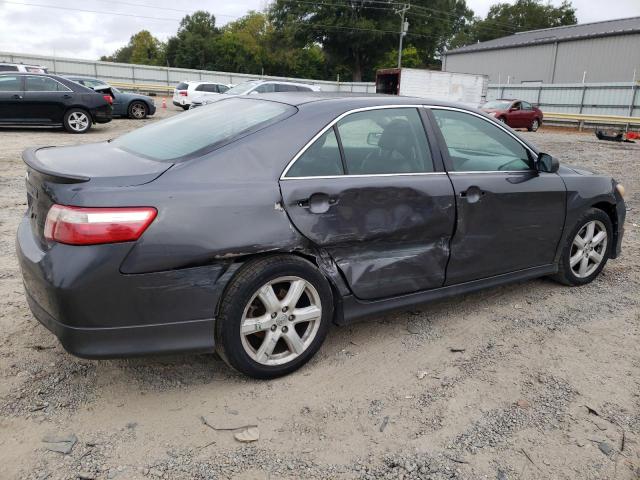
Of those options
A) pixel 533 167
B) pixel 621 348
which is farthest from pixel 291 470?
pixel 533 167

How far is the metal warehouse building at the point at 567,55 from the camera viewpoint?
34.1 metres

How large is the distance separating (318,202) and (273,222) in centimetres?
30

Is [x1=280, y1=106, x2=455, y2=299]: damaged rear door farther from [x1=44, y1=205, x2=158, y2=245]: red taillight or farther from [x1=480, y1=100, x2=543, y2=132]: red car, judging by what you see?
[x1=480, y1=100, x2=543, y2=132]: red car

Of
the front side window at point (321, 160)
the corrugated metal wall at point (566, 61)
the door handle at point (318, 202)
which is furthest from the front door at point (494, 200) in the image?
the corrugated metal wall at point (566, 61)

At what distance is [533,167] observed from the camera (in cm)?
398

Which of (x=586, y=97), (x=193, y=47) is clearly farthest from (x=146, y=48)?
(x=586, y=97)

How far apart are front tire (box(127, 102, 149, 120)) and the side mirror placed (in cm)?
1668

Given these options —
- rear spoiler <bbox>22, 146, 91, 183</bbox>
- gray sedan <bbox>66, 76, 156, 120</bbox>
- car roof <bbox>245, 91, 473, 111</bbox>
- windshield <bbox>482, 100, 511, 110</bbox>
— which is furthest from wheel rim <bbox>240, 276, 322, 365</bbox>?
windshield <bbox>482, 100, 511, 110</bbox>

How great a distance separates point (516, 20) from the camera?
78812mm

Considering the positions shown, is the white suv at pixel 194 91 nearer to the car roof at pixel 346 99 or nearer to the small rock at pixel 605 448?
the car roof at pixel 346 99

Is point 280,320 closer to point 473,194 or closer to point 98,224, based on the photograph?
point 98,224

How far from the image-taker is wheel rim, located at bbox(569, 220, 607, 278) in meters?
4.41

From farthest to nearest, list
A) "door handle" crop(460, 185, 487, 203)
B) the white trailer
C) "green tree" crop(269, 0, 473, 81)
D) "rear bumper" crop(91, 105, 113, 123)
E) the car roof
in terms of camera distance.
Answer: "green tree" crop(269, 0, 473, 81) < the white trailer < "rear bumper" crop(91, 105, 113, 123) < "door handle" crop(460, 185, 487, 203) < the car roof

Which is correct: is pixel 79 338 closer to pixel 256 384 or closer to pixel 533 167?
pixel 256 384
